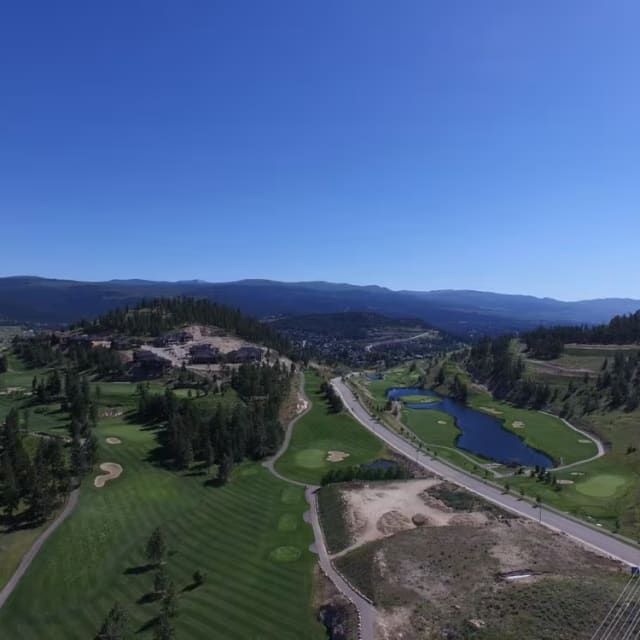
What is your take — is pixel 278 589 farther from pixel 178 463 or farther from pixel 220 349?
pixel 220 349

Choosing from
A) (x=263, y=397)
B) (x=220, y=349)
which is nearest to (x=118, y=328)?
(x=220, y=349)

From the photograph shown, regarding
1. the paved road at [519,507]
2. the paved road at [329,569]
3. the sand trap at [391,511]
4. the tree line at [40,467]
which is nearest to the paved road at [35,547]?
the tree line at [40,467]

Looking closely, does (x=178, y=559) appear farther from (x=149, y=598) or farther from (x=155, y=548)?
(x=149, y=598)

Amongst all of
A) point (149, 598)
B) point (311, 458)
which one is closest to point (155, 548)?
point (149, 598)

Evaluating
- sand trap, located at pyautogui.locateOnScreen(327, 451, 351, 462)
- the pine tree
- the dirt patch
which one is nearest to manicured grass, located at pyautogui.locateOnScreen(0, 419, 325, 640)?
the pine tree

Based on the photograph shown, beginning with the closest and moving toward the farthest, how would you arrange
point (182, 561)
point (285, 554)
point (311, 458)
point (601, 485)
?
1. point (182, 561)
2. point (285, 554)
3. point (601, 485)
4. point (311, 458)
